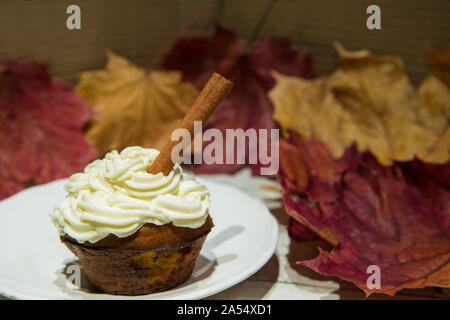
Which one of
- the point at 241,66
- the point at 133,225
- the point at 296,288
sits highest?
the point at 241,66

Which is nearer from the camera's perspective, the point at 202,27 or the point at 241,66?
the point at 241,66

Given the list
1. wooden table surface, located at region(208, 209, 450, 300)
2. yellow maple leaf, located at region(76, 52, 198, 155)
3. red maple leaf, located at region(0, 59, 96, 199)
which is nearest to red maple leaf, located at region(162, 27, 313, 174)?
yellow maple leaf, located at region(76, 52, 198, 155)

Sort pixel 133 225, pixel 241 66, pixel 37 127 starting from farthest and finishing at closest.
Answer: pixel 241 66
pixel 37 127
pixel 133 225

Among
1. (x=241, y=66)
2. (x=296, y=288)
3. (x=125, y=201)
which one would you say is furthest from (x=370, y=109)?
(x=125, y=201)

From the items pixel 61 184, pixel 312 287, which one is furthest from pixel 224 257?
pixel 61 184

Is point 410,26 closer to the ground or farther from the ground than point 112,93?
farther from the ground

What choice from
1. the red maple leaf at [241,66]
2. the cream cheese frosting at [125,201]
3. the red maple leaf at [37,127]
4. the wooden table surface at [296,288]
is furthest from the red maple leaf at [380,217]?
the red maple leaf at [37,127]

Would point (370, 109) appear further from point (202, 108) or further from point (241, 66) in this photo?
point (202, 108)
